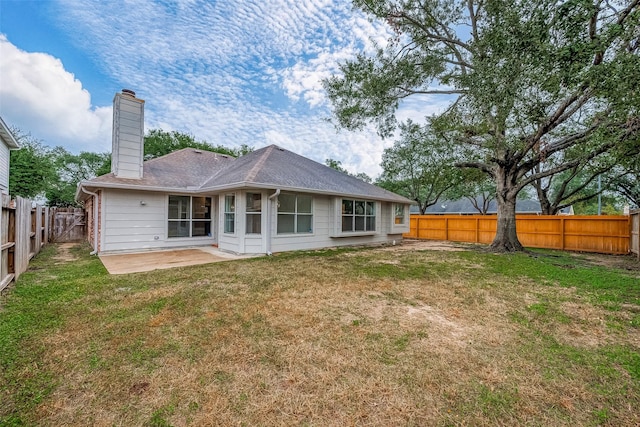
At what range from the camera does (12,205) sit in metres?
4.88

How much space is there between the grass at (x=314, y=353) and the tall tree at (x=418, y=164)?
774cm

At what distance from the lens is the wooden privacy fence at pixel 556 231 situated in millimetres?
10641

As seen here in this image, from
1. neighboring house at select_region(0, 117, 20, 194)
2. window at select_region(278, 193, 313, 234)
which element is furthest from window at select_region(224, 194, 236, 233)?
neighboring house at select_region(0, 117, 20, 194)

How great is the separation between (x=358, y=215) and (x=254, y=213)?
4899 mm

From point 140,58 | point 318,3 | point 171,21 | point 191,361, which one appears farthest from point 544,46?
point 140,58

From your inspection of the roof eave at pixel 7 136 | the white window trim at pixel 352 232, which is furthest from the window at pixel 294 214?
the roof eave at pixel 7 136

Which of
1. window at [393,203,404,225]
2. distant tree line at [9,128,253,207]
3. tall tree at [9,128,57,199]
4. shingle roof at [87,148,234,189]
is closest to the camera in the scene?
shingle roof at [87,148,234,189]

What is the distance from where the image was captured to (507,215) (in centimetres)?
1113

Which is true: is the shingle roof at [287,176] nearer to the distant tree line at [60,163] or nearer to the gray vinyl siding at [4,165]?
the gray vinyl siding at [4,165]

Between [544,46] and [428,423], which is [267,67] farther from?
[428,423]

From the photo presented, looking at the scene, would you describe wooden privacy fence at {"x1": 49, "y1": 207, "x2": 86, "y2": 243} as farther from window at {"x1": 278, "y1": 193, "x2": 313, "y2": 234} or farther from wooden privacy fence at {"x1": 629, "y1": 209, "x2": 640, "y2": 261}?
wooden privacy fence at {"x1": 629, "y1": 209, "x2": 640, "y2": 261}

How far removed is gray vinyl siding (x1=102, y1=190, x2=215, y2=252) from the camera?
8703 mm

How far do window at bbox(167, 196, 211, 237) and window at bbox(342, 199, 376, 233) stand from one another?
553cm

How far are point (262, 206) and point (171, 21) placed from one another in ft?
22.0
